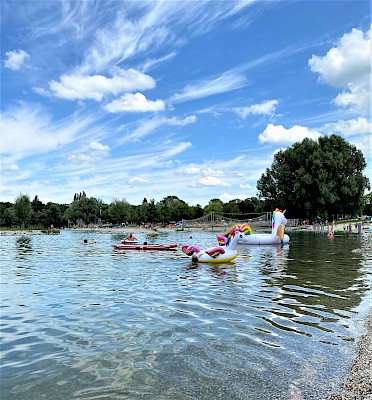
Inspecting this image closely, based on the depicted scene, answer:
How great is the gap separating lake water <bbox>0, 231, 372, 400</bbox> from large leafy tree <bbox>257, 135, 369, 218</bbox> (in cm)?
5911

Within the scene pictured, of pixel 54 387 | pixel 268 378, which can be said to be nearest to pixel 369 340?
pixel 268 378

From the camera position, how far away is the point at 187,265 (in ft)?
67.9

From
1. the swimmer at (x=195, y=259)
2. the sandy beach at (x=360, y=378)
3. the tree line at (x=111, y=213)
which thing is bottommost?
the sandy beach at (x=360, y=378)

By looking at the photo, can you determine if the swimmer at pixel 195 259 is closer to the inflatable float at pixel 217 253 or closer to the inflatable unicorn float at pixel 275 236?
the inflatable float at pixel 217 253

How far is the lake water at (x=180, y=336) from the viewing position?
19.6 ft

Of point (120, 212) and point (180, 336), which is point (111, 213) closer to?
point (120, 212)

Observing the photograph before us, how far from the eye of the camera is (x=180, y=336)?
8.28 m

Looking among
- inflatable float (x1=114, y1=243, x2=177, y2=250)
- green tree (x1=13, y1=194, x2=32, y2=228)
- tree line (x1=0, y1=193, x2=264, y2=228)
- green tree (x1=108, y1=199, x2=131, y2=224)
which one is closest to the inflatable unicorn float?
inflatable float (x1=114, y1=243, x2=177, y2=250)

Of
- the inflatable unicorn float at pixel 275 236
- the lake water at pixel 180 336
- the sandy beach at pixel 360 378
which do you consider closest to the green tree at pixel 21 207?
the inflatable unicorn float at pixel 275 236

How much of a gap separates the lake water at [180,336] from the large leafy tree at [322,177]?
59.1 metres

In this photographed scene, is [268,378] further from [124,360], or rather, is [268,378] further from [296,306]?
[296,306]

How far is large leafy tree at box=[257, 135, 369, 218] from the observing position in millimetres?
71688

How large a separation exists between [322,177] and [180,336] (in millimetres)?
67646

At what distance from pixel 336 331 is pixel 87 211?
128661 mm
